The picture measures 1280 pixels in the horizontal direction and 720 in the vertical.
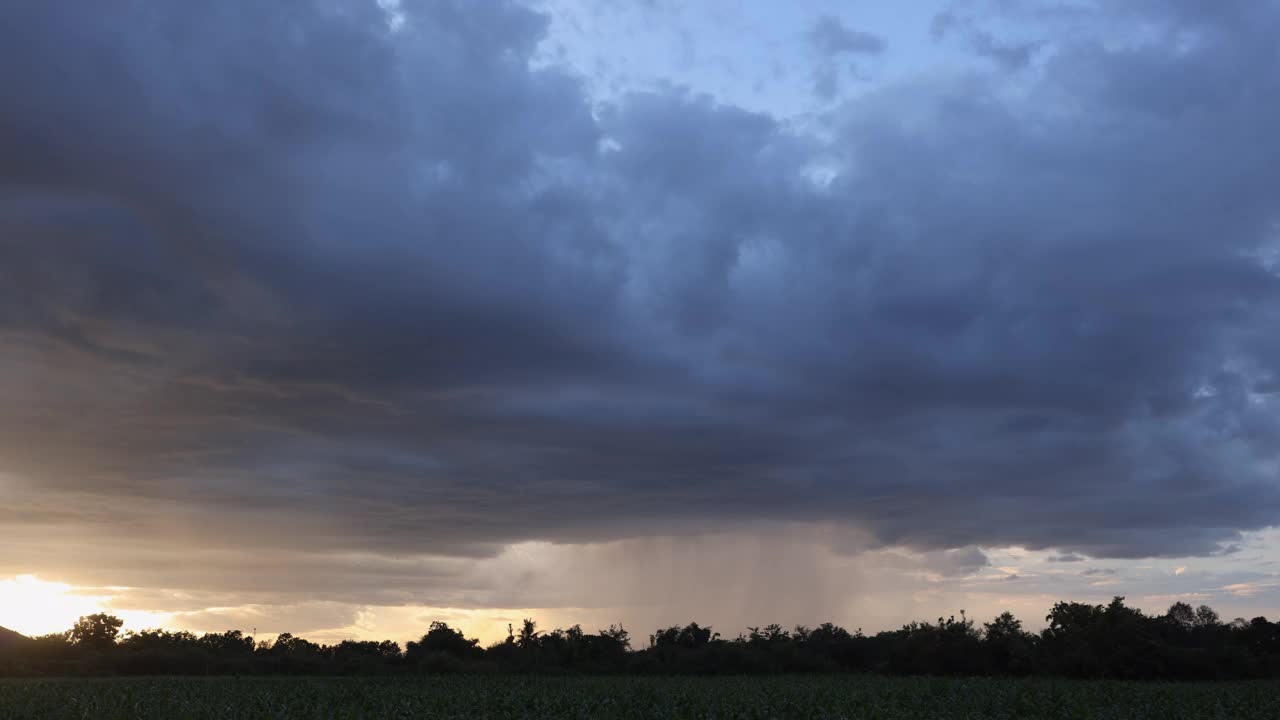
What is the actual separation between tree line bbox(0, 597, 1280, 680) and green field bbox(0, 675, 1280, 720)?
63.7 feet

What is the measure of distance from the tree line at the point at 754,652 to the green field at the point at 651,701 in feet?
63.7

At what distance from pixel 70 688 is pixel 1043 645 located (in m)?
92.2

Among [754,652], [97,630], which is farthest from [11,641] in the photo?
[754,652]

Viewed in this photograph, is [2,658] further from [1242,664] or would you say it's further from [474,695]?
[1242,664]

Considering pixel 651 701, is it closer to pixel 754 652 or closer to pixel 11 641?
pixel 754 652

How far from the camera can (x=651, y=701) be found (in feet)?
230

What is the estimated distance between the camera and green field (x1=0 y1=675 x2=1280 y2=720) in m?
60.2

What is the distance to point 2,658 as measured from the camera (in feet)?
385

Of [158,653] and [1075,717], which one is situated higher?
[158,653]

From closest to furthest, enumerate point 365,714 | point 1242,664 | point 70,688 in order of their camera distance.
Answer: point 365,714 → point 70,688 → point 1242,664

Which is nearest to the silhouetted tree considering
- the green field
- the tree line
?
the tree line

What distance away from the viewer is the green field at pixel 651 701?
60.2 meters

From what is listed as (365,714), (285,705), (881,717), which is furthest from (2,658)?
(881,717)

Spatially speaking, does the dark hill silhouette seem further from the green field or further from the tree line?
the green field
